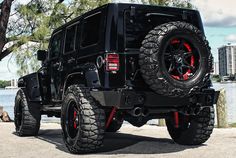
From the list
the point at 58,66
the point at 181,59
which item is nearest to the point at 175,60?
the point at 181,59

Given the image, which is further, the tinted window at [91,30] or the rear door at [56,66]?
the rear door at [56,66]

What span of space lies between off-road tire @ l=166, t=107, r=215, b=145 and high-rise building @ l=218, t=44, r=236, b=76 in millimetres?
99991

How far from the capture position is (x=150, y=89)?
6.27m

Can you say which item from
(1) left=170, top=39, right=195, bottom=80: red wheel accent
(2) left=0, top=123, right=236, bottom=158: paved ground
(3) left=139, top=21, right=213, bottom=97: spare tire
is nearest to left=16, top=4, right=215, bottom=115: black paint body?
(3) left=139, top=21, right=213, bottom=97: spare tire

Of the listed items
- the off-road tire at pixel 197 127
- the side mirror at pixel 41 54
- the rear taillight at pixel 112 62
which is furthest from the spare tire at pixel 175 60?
the side mirror at pixel 41 54

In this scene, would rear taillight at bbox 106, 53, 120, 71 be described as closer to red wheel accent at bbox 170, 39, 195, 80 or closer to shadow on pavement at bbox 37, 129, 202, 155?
red wheel accent at bbox 170, 39, 195, 80

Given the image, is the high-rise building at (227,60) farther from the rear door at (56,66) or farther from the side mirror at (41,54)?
the rear door at (56,66)

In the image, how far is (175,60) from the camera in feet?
20.2

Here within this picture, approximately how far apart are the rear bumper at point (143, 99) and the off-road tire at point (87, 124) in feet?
0.63

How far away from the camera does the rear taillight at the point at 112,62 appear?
6.11 m

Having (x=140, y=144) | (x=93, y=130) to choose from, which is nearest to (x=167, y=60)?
(x=93, y=130)

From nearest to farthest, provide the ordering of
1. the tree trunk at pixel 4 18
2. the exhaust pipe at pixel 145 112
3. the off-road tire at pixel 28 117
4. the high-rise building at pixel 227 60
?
the exhaust pipe at pixel 145 112
the off-road tire at pixel 28 117
the tree trunk at pixel 4 18
the high-rise building at pixel 227 60

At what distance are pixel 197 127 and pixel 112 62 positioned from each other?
2061 millimetres

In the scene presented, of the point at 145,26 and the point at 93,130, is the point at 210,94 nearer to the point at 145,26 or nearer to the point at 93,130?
the point at 145,26
